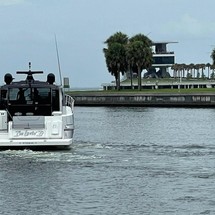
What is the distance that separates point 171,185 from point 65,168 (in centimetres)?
568

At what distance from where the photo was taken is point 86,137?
157 feet

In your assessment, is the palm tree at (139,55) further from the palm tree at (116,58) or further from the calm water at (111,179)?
the calm water at (111,179)

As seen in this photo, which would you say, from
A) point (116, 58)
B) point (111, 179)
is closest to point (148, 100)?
point (116, 58)

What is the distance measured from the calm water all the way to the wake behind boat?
63cm

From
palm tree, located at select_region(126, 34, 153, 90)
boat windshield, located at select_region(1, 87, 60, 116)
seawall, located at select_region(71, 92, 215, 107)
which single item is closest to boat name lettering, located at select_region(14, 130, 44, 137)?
boat windshield, located at select_region(1, 87, 60, 116)

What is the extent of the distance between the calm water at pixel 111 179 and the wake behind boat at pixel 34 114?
0.63 metres

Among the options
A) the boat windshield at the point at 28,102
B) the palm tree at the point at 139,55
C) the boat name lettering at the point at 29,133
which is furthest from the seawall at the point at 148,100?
the boat name lettering at the point at 29,133

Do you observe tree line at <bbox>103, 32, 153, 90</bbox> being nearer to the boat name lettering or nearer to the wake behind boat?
the wake behind boat

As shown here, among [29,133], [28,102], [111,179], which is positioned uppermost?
[28,102]

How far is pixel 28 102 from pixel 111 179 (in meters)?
10.8

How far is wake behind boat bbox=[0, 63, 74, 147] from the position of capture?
35.2 metres

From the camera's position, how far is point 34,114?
124 ft

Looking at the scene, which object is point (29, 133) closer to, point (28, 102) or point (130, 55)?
point (28, 102)

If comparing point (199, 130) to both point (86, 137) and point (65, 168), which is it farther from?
point (65, 168)
